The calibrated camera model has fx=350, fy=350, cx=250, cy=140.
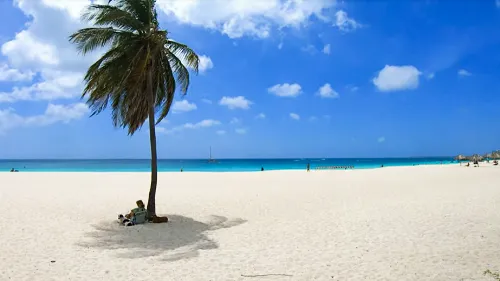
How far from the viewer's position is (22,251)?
847 cm

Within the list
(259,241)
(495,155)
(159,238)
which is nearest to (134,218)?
(159,238)

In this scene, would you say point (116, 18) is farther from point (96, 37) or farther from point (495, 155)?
point (495, 155)

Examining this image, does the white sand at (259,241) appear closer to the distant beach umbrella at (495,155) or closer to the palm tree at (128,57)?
the palm tree at (128,57)

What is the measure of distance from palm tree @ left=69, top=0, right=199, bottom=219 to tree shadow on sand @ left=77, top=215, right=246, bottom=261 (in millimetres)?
1343

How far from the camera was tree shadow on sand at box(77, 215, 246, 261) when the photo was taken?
8.65 metres

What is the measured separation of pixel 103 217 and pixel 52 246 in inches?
172

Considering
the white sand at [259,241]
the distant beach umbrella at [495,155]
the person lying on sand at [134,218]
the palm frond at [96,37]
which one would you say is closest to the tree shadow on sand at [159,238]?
the white sand at [259,241]

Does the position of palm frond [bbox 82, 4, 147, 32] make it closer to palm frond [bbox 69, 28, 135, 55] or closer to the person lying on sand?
palm frond [bbox 69, 28, 135, 55]

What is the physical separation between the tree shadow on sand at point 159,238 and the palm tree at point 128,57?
1.34 meters

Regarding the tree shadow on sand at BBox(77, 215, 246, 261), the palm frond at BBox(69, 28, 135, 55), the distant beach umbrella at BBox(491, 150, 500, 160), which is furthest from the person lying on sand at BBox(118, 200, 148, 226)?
the distant beach umbrella at BBox(491, 150, 500, 160)

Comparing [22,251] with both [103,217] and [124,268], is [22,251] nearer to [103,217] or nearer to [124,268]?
[124,268]

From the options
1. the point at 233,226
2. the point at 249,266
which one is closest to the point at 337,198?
the point at 233,226

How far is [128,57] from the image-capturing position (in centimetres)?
1170

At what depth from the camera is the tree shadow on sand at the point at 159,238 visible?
865 cm
